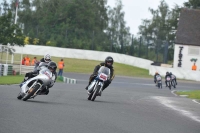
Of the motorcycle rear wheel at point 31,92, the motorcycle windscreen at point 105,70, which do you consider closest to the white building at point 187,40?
the motorcycle windscreen at point 105,70

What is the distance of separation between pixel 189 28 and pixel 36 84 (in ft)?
185

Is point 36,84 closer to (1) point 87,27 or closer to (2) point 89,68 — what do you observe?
(2) point 89,68

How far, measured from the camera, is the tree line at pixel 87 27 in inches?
2785

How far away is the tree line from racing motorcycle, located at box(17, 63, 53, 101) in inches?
1231

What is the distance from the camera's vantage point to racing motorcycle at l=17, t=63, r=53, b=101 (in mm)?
18469

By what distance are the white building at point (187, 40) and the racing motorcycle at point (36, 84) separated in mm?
50870

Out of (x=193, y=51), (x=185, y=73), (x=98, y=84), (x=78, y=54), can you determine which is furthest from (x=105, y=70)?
(x=78, y=54)

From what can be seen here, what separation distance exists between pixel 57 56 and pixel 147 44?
10261 millimetres

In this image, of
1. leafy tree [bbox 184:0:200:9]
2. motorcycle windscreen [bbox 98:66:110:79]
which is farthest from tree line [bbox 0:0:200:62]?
motorcycle windscreen [bbox 98:66:110:79]

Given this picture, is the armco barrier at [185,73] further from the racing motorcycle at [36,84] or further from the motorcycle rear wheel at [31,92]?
the motorcycle rear wheel at [31,92]

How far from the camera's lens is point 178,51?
70938mm

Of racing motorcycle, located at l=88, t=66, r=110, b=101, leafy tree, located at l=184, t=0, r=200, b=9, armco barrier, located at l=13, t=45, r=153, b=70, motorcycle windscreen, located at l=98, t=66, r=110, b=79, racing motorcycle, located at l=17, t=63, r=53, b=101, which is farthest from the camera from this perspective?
leafy tree, located at l=184, t=0, r=200, b=9

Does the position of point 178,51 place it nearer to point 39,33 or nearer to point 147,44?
point 147,44

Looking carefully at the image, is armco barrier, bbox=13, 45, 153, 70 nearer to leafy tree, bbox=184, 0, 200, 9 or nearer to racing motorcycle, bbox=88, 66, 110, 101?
leafy tree, bbox=184, 0, 200, 9
